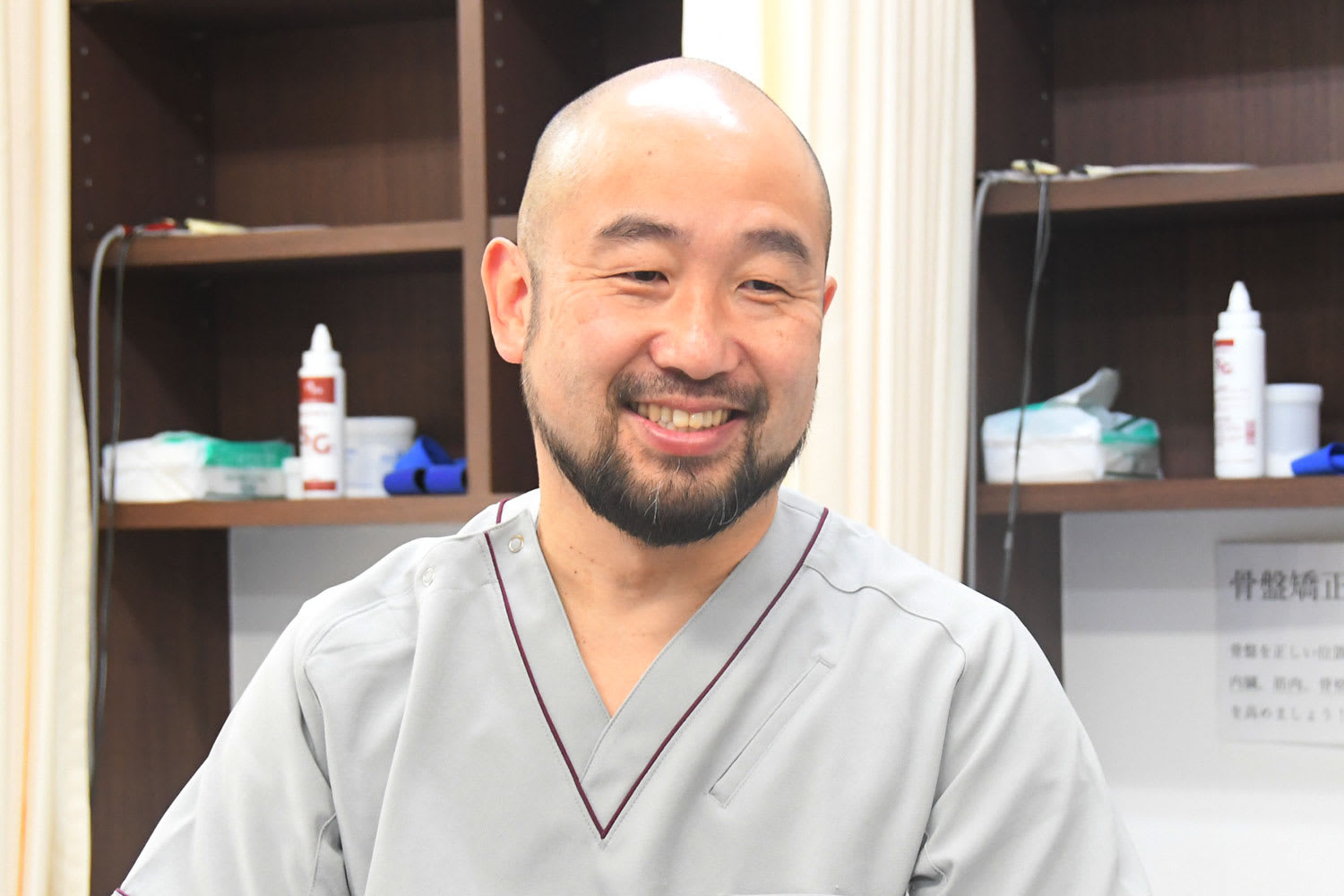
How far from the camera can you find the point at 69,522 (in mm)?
1822

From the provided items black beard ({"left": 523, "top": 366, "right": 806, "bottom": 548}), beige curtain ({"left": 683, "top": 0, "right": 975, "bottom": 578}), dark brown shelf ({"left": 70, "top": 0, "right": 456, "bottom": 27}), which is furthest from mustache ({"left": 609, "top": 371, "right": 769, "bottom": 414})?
dark brown shelf ({"left": 70, "top": 0, "right": 456, "bottom": 27})

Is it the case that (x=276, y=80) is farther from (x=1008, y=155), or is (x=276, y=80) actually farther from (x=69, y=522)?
(x=1008, y=155)

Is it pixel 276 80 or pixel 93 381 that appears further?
pixel 276 80

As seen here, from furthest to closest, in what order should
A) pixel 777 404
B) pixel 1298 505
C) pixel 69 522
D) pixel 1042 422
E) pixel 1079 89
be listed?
pixel 1079 89 → pixel 69 522 → pixel 1042 422 → pixel 1298 505 → pixel 777 404

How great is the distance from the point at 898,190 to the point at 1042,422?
345 mm

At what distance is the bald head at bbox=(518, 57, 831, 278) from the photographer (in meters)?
0.98

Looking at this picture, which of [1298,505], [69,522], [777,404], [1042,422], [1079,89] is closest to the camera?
[777,404]

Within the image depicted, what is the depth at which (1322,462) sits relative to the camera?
1585 mm

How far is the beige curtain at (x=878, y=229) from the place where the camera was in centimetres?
158

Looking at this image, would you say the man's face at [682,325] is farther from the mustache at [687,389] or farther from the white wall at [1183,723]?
the white wall at [1183,723]

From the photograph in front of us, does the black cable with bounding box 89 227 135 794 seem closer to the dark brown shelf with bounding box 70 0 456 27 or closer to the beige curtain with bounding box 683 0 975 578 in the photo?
the dark brown shelf with bounding box 70 0 456 27

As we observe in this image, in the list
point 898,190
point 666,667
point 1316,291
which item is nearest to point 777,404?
point 666,667

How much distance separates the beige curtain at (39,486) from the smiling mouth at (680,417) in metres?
1.12

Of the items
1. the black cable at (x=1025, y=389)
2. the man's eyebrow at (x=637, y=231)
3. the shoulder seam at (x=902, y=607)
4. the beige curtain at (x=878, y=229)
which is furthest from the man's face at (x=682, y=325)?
the black cable at (x=1025, y=389)
